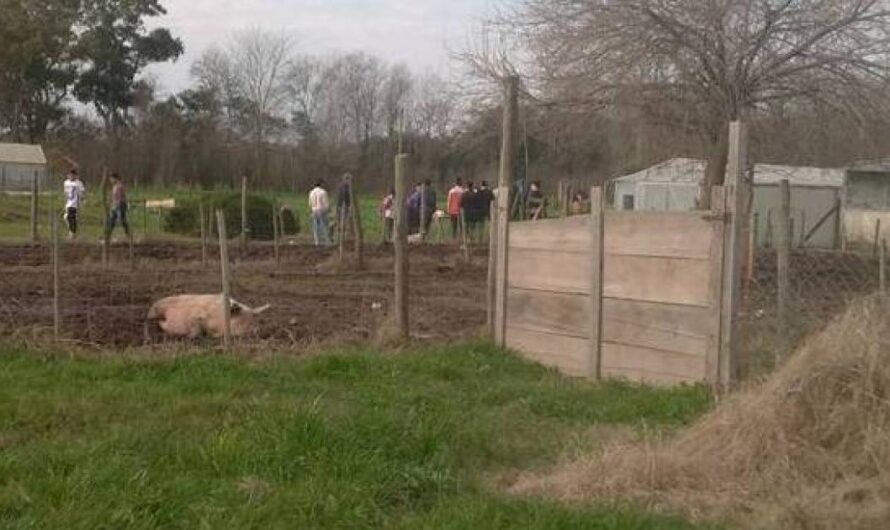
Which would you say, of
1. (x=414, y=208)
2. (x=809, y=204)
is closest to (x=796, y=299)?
(x=414, y=208)

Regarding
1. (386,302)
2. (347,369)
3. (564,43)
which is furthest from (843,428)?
(564,43)

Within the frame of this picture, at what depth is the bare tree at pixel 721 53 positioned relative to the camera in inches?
820

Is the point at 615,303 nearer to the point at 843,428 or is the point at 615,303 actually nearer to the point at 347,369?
the point at 347,369

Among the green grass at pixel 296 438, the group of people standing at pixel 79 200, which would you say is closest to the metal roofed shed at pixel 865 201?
the group of people standing at pixel 79 200

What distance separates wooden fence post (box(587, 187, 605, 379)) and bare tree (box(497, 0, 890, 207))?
11871 millimetres

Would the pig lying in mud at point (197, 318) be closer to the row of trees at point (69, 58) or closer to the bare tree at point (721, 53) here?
the bare tree at point (721, 53)

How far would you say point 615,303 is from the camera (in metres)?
9.50

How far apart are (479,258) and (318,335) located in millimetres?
11292

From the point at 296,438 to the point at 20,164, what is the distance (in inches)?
1977

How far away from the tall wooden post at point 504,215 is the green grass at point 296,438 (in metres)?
1.05

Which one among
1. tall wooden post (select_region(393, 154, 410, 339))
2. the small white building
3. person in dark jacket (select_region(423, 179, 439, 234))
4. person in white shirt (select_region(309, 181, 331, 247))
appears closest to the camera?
tall wooden post (select_region(393, 154, 410, 339))

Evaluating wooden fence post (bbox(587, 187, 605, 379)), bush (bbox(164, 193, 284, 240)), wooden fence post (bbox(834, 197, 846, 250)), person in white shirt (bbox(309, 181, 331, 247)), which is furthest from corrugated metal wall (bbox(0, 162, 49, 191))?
wooden fence post (bbox(587, 187, 605, 379))

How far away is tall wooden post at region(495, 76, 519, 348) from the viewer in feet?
35.7

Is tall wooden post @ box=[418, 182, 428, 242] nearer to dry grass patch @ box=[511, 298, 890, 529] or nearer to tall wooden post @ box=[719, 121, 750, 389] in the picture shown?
tall wooden post @ box=[719, 121, 750, 389]
